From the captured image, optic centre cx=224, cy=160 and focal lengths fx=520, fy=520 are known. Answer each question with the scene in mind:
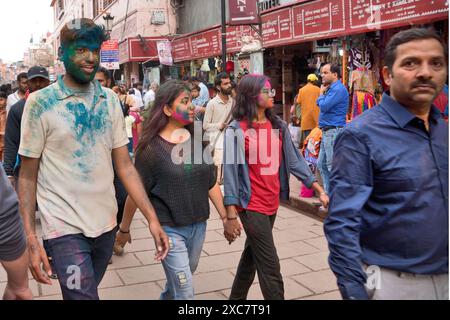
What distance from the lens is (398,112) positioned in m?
2.11

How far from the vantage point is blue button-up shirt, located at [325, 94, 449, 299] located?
2.01 metres

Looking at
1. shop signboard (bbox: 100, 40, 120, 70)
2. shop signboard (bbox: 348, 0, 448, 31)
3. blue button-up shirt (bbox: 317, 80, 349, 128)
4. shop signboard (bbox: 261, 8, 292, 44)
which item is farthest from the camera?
shop signboard (bbox: 100, 40, 120, 70)

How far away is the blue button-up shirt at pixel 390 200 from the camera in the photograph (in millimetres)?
2008

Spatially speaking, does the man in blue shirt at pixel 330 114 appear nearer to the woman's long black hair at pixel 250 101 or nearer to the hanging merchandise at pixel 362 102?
the hanging merchandise at pixel 362 102

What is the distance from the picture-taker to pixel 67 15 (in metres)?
49.8

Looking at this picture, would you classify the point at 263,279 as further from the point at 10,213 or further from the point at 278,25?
the point at 278,25

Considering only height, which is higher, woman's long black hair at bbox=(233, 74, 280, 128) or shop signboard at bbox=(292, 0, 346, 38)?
shop signboard at bbox=(292, 0, 346, 38)

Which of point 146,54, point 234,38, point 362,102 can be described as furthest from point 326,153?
point 146,54

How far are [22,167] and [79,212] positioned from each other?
379mm

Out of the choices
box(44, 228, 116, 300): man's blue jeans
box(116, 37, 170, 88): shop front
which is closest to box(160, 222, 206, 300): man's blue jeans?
box(44, 228, 116, 300): man's blue jeans

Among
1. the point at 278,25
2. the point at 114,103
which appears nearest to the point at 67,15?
the point at 278,25

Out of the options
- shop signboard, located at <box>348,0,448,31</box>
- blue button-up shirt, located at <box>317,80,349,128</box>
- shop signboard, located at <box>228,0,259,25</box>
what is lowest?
blue button-up shirt, located at <box>317,80,349,128</box>

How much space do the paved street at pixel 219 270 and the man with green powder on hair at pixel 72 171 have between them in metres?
1.72
